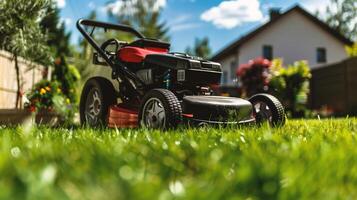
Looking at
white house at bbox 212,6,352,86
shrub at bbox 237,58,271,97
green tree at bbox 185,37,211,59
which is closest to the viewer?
shrub at bbox 237,58,271,97

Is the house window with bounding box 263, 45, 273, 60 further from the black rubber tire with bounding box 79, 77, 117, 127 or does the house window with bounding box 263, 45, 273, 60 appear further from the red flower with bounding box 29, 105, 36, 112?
the black rubber tire with bounding box 79, 77, 117, 127

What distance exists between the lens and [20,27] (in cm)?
831

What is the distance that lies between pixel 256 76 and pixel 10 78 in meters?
9.66

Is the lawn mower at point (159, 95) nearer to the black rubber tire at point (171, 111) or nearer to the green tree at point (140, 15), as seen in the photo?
the black rubber tire at point (171, 111)

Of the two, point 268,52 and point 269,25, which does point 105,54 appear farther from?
point 268,52

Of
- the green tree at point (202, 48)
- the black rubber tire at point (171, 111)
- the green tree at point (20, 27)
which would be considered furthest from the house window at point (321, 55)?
the green tree at point (202, 48)

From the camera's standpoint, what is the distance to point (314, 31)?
100.0ft

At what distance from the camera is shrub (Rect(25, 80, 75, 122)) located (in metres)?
8.43

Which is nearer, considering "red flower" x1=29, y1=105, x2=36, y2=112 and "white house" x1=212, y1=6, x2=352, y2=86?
"red flower" x1=29, y1=105, x2=36, y2=112

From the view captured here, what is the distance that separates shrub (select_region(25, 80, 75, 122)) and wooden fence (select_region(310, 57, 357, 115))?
29.4 feet

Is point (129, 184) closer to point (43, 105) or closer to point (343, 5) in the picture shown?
point (43, 105)

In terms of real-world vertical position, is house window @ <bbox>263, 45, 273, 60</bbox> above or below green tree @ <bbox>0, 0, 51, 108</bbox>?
above

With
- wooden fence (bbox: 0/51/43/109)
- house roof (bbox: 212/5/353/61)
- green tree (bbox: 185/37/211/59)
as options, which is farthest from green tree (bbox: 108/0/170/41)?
green tree (bbox: 185/37/211/59)

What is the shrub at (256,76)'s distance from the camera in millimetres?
16234
